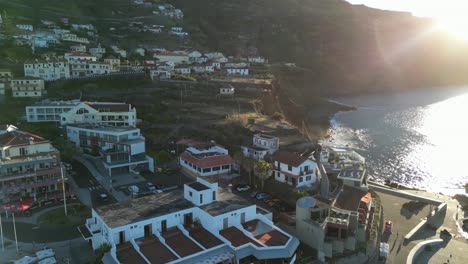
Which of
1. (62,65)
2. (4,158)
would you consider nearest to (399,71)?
(62,65)

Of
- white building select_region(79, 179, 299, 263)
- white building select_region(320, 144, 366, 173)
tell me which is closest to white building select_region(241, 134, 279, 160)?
white building select_region(320, 144, 366, 173)

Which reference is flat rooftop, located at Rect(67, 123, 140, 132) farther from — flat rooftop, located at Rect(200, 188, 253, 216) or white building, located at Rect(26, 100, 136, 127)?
flat rooftop, located at Rect(200, 188, 253, 216)

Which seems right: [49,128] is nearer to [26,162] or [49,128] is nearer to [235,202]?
[26,162]

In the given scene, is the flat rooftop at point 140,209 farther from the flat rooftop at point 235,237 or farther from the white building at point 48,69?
the white building at point 48,69

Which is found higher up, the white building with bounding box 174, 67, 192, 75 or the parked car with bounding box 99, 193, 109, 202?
the white building with bounding box 174, 67, 192, 75

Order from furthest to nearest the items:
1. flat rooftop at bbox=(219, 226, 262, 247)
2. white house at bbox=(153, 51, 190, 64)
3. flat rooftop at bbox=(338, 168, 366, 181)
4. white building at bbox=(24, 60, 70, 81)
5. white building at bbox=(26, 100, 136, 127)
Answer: white house at bbox=(153, 51, 190, 64) < white building at bbox=(24, 60, 70, 81) < white building at bbox=(26, 100, 136, 127) < flat rooftop at bbox=(338, 168, 366, 181) < flat rooftop at bbox=(219, 226, 262, 247)

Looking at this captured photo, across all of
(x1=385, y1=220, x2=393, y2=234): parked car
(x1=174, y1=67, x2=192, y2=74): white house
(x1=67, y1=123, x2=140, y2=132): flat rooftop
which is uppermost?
(x1=174, y1=67, x2=192, y2=74): white house

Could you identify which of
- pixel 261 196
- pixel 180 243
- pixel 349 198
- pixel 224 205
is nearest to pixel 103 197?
pixel 224 205

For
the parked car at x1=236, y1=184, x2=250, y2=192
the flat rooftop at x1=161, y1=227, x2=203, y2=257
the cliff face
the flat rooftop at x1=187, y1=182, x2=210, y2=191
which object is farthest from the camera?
the cliff face
